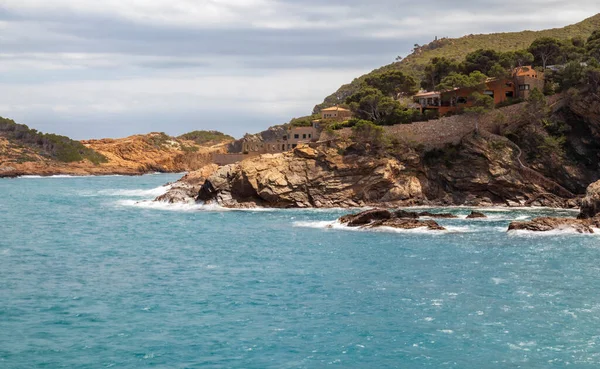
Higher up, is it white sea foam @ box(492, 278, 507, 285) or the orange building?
the orange building

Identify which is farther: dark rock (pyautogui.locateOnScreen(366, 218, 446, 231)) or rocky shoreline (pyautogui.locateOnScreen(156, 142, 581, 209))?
rocky shoreline (pyautogui.locateOnScreen(156, 142, 581, 209))

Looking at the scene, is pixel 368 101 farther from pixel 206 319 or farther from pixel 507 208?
pixel 206 319

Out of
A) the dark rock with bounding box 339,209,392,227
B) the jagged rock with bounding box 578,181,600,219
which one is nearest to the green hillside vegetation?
the dark rock with bounding box 339,209,392,227

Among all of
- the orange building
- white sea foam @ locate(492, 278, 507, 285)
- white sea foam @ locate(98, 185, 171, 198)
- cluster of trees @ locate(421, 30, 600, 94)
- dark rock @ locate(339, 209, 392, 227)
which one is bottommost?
white sea foam @ locate(492, 278, 507, 285)

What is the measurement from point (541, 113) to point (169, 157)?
110894 millimetres

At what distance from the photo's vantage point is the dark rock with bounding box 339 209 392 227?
52.8 m

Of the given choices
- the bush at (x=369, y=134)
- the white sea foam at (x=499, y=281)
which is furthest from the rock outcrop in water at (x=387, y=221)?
the bush at (x=369, y=134)

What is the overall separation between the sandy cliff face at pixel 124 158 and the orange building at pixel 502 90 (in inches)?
3211

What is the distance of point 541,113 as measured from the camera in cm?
7325

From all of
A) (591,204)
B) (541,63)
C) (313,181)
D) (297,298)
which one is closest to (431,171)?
(313,181)

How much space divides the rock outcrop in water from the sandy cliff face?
102050mm

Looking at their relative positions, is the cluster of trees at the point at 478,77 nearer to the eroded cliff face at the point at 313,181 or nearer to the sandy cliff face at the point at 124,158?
the eroded cliff face at the point at 313,181

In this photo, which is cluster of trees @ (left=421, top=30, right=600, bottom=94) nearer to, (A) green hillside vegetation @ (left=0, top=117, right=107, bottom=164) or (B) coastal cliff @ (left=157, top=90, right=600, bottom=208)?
(B) coastal cliff @ (left=157, top=90, right=600, bottom=208)

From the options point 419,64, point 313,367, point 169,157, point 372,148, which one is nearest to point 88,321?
point 313,367
